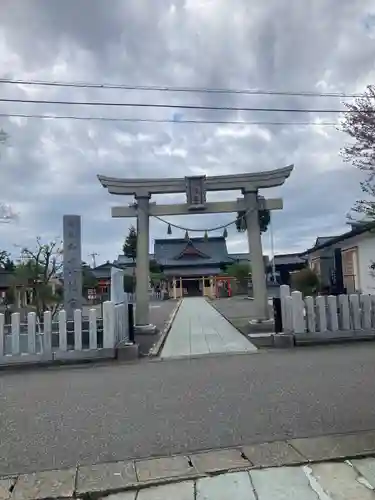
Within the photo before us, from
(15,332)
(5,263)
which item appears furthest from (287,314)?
(5,263)

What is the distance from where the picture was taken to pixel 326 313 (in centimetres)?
973

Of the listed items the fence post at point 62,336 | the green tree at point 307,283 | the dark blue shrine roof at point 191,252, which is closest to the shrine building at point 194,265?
the dark blue shrine roof at point 191,252

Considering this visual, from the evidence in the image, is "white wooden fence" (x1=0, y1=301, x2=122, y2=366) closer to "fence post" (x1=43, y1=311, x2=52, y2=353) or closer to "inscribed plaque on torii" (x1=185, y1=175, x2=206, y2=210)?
"fence post" (x1=43, y1=311, x2=52, y2=353)

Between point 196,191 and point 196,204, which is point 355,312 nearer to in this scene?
point 196,204

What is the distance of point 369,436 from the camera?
13.1ft

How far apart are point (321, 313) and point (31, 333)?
6.10 m

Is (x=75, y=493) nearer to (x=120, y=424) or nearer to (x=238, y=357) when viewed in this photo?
(x=120, y=424)

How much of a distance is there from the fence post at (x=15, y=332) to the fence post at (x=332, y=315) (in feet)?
21.5

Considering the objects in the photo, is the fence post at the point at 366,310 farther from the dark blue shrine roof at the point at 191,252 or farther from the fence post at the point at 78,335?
the dark blue shrine roof at the point at 191,252

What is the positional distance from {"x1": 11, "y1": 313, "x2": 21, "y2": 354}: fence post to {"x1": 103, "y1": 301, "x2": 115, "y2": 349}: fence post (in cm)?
163

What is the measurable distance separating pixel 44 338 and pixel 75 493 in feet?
18.3

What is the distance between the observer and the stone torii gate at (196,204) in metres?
12.7

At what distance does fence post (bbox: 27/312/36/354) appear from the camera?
8.33 metres

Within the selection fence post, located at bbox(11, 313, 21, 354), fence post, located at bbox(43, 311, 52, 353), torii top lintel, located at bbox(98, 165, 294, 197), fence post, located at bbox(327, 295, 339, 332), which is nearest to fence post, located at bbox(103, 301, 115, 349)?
fence post, located at bbox(43, 311, 52, 353)
